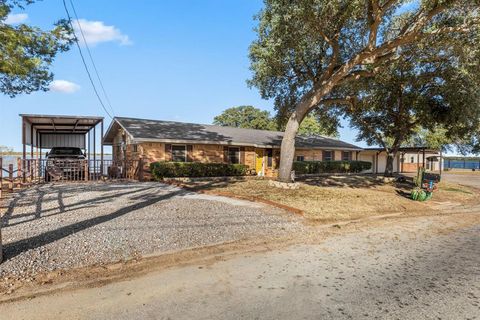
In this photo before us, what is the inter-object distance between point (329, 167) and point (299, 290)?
24916 millimetres

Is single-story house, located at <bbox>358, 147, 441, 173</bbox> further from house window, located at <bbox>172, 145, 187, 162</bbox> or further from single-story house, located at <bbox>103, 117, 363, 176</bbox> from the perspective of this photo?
house window, located at <bbox>172, 145, 187, 162</bbox>

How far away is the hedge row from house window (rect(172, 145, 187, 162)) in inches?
371

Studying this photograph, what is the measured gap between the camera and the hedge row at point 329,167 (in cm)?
2538

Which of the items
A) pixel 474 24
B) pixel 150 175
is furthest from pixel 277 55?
pixel 150 175

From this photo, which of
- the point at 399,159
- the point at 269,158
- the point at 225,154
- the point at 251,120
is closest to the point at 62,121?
the point at 225,154

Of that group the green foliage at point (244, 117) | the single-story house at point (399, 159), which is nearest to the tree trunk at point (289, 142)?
the single-story house at point (399, 159)

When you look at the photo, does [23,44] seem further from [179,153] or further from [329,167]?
[329,167]

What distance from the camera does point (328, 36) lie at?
13.4 metres

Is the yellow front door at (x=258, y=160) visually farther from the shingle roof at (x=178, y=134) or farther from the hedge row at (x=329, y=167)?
the hedge row at (x=329, y=167)

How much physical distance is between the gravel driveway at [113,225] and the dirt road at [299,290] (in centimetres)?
118

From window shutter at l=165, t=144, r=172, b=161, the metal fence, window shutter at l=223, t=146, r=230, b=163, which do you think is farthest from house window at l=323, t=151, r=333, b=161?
the metal fence

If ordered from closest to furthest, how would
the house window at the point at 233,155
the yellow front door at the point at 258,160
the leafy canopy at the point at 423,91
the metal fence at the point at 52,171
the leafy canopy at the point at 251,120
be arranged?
1. the leafy canopy at the point at 423,91
2. the metal fence at the point at 52,171
3. the house window at the point at 233,155
4. the yellow front door at the point at 258,160
5. the leafy canopy at the point at 251,120

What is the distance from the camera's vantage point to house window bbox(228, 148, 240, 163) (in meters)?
22.5

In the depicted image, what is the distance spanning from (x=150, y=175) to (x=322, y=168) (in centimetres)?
1566
